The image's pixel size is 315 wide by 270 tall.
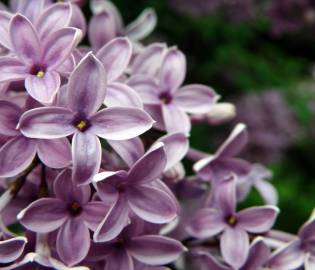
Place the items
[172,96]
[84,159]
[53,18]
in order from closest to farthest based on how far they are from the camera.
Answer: [84,159] → [53,18] → [172,96]

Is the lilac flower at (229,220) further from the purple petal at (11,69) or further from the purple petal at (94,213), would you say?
the purple petal at (11,69)

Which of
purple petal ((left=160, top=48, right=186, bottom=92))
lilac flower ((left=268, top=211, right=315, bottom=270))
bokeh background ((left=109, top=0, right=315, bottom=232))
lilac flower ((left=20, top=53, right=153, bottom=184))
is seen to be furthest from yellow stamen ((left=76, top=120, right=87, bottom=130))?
bokeh background ((left=109, top=0, right=315, bottom=232))

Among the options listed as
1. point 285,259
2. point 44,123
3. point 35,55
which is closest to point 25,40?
point 35,55

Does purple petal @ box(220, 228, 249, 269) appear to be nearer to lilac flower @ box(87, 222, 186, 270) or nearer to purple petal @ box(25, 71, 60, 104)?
lilac flower @ box(87, 222, 186, 270)

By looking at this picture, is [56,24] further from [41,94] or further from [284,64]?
[284,64]

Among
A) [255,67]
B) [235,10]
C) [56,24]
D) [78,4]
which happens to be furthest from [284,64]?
[56,24]

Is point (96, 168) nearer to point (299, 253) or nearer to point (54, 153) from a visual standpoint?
point (54, 153)

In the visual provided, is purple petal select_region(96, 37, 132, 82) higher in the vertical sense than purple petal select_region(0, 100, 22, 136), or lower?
higher
